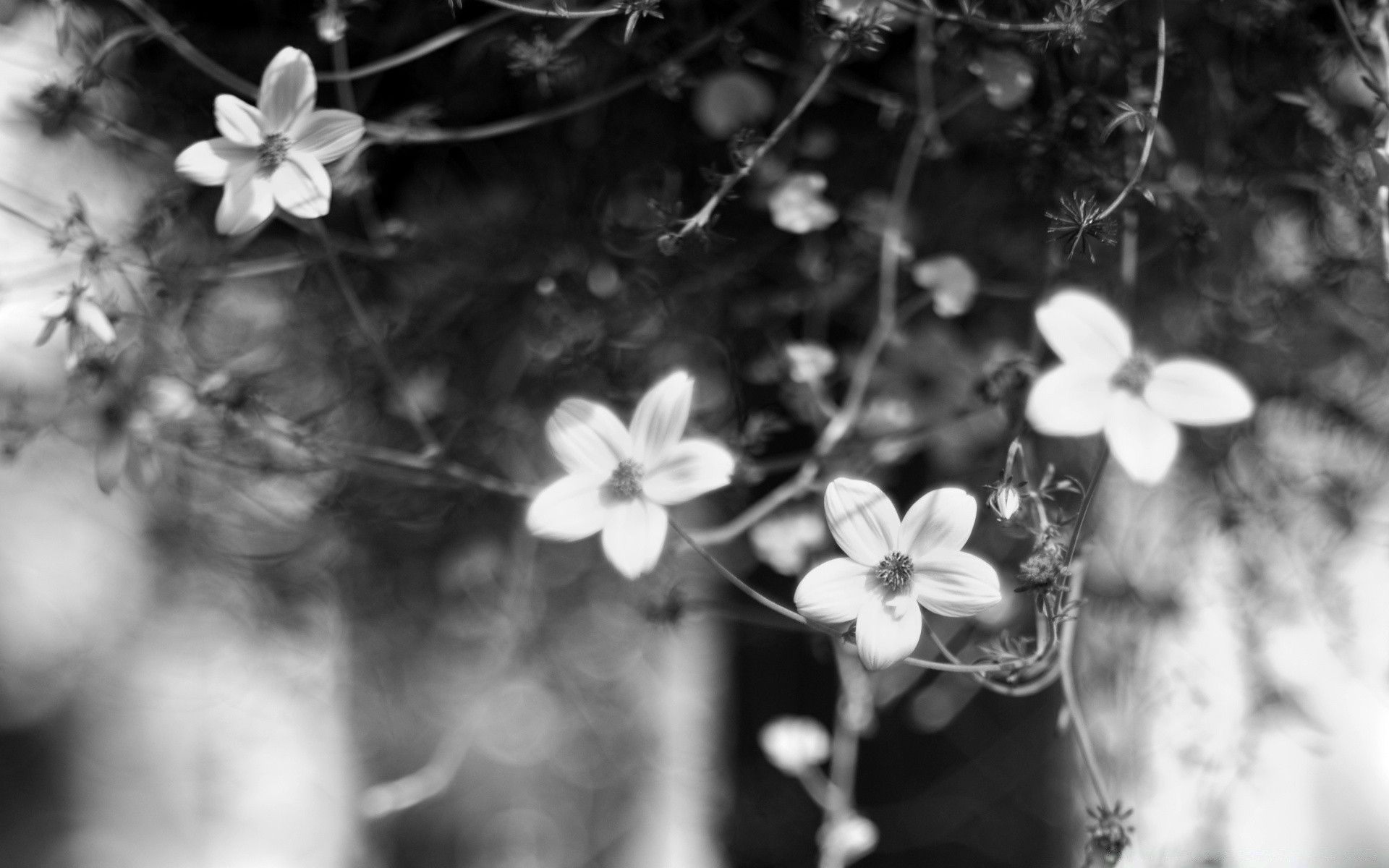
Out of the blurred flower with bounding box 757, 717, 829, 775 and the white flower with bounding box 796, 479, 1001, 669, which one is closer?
the white flower with bounding box 796, 479, 1001, 669

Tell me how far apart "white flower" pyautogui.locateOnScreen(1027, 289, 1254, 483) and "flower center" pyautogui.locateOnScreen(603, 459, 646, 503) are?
135 millimetres

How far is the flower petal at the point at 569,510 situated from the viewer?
0.32m

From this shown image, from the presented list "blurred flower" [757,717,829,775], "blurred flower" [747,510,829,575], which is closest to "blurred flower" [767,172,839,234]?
"blurred flower" [747,510,829,575]

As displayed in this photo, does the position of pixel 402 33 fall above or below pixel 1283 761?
above

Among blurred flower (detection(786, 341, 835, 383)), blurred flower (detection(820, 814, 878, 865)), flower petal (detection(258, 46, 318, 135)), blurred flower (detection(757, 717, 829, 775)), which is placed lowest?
blurred flower (detection(757, 717, 829, 775))

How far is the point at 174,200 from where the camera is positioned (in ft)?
1.69

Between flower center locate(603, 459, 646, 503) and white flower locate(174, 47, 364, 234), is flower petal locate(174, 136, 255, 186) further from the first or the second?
flower center locate(603, 459, 646, 503)

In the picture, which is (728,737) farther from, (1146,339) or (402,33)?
(402,33)

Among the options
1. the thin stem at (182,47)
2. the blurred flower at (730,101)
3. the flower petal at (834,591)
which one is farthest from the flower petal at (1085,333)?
the thin stem at (182,47)

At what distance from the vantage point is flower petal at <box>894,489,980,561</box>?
0.29m

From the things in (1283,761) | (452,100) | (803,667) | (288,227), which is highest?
(452,100)

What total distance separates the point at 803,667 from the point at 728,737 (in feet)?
0.33

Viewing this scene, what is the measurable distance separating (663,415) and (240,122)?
0.61 feet

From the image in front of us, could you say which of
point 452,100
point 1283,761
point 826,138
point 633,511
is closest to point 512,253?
point 452,100
